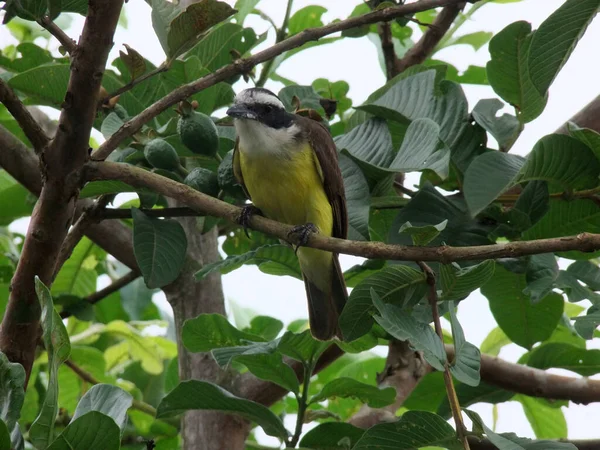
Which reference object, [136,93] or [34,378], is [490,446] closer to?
[136,93]

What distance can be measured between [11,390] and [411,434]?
73 centimetres

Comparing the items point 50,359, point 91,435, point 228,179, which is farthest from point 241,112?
point 91,435

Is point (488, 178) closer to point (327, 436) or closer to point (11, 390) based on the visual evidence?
point (327, 436)

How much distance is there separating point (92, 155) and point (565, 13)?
1.01 meters

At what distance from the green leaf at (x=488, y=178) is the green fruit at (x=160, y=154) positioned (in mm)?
747

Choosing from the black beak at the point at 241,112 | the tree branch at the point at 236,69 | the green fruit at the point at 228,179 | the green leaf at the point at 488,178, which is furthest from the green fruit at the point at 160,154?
the green leaf at the point at 488,178

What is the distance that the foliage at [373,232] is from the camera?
1.67m

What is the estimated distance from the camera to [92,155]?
1.87m

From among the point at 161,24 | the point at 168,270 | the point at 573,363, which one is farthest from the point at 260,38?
the point at 573,363

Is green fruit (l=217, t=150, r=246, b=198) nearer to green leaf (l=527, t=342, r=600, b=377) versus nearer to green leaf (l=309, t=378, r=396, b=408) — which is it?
green leaf (l=309, t=378, r=396, b=408)

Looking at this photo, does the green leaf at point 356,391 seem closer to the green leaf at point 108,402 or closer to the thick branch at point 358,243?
the thick branch at point 358,243

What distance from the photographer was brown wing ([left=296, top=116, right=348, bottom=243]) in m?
2.60

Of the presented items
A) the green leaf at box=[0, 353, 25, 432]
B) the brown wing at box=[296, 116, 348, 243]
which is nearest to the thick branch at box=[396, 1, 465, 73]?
the brown wing at box=[296, 116, 348, 243]

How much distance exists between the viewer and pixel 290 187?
2961mm
